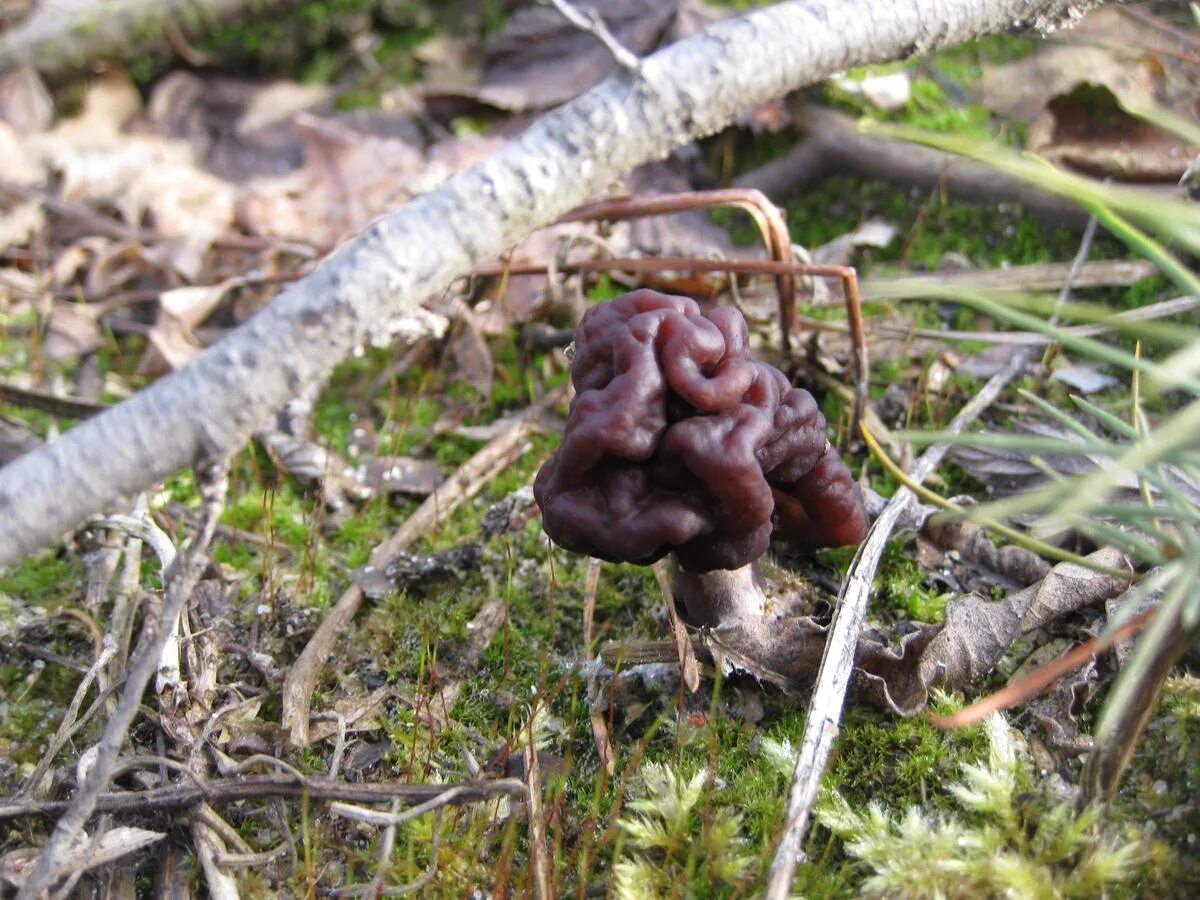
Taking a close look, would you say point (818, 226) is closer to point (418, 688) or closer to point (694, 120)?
point (694, 120)

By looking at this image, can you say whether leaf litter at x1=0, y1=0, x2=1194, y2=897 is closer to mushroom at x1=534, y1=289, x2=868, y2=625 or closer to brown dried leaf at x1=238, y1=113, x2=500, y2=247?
brown dried leaf at x1=238, y1=113, x2=500, y2=247

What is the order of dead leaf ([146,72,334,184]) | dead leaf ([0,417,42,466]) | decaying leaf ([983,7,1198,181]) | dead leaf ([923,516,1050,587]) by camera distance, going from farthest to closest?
dead leaf ([146,72,334,184])
decaying leaf ([983,7,1198,181])
dead leaf ([0,417,42,466])
dead leaf ([923,516,1050,587])

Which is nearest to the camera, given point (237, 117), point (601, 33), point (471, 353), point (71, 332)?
point (601, 33)

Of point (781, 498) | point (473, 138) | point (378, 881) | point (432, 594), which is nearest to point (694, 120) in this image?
point (781, 498)

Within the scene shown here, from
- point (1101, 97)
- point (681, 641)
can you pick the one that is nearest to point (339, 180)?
point (681, 641)

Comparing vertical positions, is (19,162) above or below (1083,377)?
above

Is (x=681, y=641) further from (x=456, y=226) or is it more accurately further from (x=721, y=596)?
(x=456, y=226)


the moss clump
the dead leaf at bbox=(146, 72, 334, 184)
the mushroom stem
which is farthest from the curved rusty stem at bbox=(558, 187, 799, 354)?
the dead leaf at bbox=(146, 72, 334, 184)
